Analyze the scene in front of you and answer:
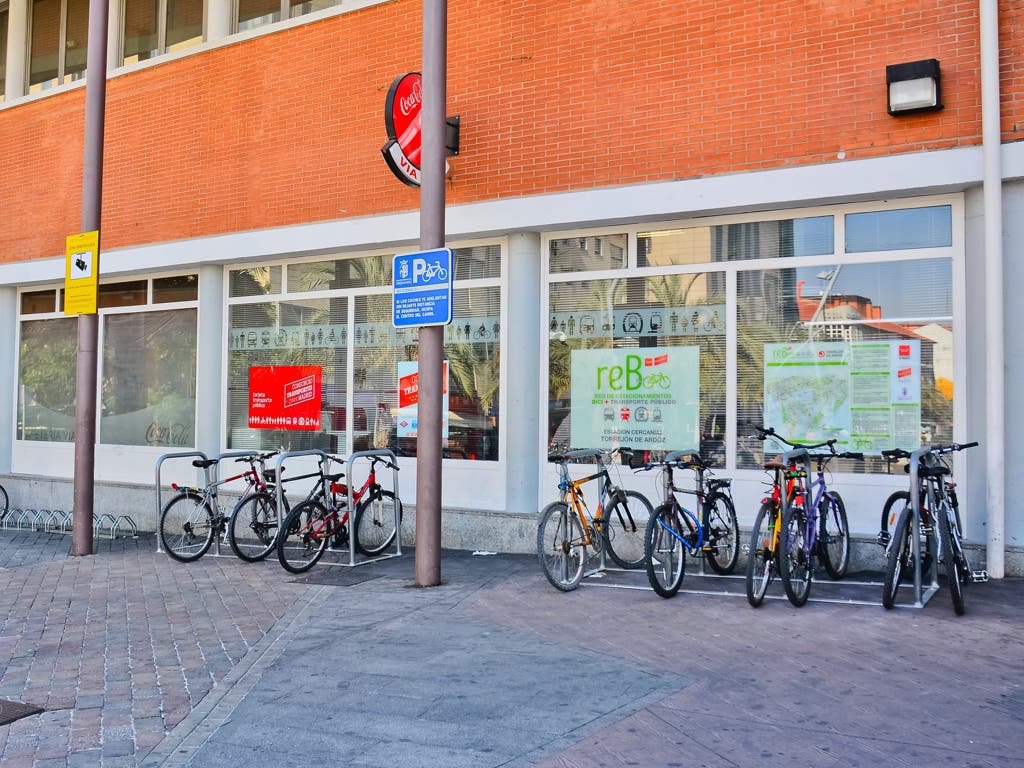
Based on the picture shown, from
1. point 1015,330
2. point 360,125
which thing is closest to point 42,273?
point 360,125

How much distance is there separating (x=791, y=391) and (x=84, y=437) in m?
7.11

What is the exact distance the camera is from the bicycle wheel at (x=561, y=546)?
746 centimetres

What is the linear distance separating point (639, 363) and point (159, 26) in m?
8.33

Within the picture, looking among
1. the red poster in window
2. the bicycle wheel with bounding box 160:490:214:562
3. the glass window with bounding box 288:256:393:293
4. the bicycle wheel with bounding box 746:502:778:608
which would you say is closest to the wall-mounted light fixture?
the bicycle wheel with bounding box 746:502:778:608

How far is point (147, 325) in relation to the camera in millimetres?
12992

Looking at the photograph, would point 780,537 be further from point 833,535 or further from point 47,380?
point 47,380

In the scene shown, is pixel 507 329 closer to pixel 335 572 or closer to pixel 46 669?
pixel 335 572

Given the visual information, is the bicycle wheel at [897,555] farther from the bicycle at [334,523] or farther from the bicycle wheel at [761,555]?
the bicycle at [334,523]

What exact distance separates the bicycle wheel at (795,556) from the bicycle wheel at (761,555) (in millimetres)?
83

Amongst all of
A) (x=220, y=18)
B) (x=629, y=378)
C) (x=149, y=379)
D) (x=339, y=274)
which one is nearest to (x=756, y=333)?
(x=629, y=378)

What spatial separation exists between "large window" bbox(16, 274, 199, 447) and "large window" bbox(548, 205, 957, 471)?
5.37 metres

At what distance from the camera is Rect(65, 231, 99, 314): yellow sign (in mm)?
10023

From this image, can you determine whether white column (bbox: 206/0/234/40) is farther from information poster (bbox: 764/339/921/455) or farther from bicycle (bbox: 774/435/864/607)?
bicycle (bbox: 774/435/864/607)

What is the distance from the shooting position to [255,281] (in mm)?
11961
